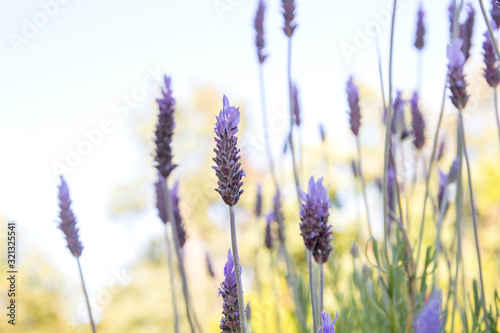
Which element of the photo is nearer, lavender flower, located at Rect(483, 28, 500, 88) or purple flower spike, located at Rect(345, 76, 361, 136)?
lavender flower, located at Rect(483, 28, 500, 88)

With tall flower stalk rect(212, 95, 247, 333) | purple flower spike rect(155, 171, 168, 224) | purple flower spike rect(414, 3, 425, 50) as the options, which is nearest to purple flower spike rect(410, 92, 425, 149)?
purple flower spike rect(414, 3, 425, 50)

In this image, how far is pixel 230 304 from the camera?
59cm

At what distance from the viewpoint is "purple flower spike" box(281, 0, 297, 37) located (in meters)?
1.02

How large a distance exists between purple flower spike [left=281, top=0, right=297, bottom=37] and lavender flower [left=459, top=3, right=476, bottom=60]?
15.5 inches

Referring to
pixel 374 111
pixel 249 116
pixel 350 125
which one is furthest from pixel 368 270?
pixel 249 116

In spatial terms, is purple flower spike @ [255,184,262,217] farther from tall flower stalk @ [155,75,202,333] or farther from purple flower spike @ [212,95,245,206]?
purple flower spike @ [212,95,245,206]

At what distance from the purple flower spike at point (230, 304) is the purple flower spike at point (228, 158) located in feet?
0.30

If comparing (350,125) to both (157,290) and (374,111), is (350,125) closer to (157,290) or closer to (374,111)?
(157,290)

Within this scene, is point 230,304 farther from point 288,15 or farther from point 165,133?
Answer: point 288,15

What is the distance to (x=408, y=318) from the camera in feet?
3.08

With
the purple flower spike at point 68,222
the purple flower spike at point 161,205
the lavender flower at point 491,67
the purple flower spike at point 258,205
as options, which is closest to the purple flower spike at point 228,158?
the purple flower spike at point 68,222

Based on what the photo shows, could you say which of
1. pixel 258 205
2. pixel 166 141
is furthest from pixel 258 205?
pixel 166 141

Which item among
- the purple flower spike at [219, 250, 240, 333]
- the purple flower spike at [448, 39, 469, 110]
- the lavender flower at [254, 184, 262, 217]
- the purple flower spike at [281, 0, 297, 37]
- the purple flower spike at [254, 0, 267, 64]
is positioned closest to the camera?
the purple flower spike at [219, 250, 240, 333]

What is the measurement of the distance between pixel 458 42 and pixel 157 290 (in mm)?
5898
